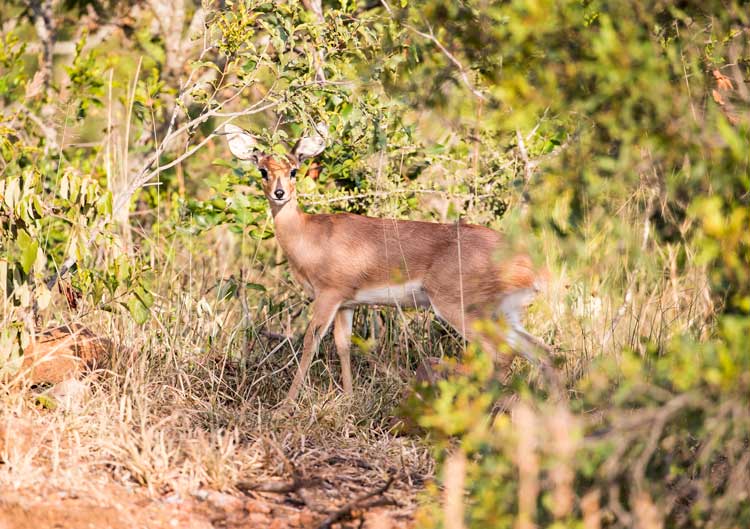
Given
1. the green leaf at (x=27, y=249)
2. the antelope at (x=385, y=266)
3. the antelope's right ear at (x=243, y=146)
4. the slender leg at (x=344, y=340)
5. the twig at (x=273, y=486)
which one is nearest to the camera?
the twig at (x=273, y=486)

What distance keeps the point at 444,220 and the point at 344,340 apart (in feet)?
4.20

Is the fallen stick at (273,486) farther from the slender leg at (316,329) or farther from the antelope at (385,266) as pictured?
the antelope at (385,266)

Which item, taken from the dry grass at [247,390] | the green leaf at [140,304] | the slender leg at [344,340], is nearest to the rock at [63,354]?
the dry grass at [247,390]

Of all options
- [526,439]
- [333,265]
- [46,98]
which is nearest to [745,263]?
[526,439]

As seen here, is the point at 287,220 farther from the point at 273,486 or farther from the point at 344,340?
the point at 273,486

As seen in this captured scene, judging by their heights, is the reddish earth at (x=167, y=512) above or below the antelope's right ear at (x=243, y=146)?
below

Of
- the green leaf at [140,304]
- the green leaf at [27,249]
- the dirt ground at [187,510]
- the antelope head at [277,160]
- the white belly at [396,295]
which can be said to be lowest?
the dirt ground at [187,510]

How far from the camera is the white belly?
618 cm

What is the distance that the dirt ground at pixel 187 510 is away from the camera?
3.78m

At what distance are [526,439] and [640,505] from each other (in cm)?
38

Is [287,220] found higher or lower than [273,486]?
higher

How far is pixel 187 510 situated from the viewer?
3.96 metres

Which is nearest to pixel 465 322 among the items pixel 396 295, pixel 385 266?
pixel 396 295

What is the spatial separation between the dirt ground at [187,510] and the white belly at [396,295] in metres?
2.12
